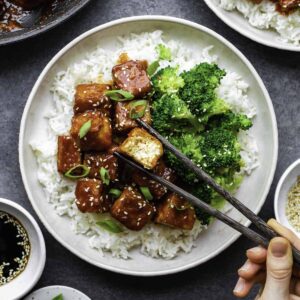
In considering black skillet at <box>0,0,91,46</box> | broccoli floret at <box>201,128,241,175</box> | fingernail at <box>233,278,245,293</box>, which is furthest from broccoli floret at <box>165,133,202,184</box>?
black skillet at <box>0,0,91,46</box>

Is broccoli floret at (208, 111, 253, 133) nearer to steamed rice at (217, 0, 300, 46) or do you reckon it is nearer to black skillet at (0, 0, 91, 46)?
steamed rice at (217, 0, 300, 46)

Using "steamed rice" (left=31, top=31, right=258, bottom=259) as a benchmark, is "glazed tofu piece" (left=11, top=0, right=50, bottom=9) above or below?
above

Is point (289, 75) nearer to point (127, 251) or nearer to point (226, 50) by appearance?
point (226, 50)

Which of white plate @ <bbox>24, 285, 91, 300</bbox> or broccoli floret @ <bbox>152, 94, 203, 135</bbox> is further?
white plate @ <bbox>24, 285, 91, 300</bbox>

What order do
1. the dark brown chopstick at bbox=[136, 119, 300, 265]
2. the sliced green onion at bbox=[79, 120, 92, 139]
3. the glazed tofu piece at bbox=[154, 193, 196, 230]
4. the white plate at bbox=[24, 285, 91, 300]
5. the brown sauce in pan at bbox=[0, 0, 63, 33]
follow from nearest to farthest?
the dark brown chopstick at bbox=[136, 119, 300, 265] → the sliced green onion at bbox=[79, 120, 92, 139] → the glazed tofu piece at bbox=[154, 193, 196, 230] → the white plate at bbox=[24, 285, 91, 300] → the brown sauce in pan at bbox=[0, 0, 63, 33]

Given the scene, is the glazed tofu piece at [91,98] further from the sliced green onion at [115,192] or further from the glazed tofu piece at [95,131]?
the sliced green onion at [115,192]

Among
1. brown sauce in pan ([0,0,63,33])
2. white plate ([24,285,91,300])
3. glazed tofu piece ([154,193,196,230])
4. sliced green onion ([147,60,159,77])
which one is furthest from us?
brown sauce in pan ([0,0,63,33])

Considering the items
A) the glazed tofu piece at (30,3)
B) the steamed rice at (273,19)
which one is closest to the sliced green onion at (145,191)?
the steamed rice at (273,19)
